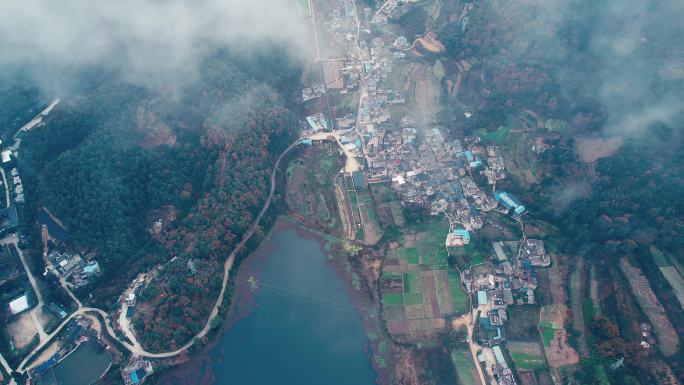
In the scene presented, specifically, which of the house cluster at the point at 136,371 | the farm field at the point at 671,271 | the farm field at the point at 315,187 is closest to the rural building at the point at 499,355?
the farm field at the point at 671,271

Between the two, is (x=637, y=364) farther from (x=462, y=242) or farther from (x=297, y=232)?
(x=297, y=232)

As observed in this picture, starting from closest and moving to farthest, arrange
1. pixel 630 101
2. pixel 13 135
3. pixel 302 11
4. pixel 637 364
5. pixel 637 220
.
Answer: pixel 637 364, pixel 637 220, pixel 630 101, pixel 13 135, pixel 302 11

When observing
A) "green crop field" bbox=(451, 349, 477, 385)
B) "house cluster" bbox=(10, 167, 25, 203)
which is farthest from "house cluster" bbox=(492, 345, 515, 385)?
"house cluster" bbox=(10, 167, 25, 203)

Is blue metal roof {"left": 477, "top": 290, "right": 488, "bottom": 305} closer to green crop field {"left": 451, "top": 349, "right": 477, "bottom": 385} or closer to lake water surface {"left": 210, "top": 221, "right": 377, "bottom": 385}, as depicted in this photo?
green crop field {"left": 451, "top": 349, "right": 477, "bottom": 385}

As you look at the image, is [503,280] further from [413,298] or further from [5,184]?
[5,184]

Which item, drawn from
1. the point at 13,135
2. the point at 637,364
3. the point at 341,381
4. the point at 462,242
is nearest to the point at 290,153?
the point at 462,242

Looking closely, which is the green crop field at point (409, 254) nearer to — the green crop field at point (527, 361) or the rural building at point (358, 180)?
the rural building at point (358, 180)
